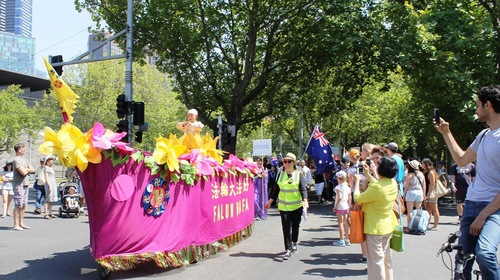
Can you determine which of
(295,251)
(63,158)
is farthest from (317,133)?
(63,158)

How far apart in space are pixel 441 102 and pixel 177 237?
18.0 metres

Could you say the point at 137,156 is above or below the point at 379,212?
above

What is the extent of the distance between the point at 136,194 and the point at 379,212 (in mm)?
3130

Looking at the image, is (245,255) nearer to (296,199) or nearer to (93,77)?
(296,199)

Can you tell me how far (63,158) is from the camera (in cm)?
557

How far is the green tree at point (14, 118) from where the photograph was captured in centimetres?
4494


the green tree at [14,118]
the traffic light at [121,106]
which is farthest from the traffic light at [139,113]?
the green tree at [14,118]

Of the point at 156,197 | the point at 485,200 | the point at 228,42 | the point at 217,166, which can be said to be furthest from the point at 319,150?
the point at 485,200

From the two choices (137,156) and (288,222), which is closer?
(137,156)

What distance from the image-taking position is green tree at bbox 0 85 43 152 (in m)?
44.9

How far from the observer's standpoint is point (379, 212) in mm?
5430

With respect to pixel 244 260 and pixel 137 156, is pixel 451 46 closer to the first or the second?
pixel 244 260

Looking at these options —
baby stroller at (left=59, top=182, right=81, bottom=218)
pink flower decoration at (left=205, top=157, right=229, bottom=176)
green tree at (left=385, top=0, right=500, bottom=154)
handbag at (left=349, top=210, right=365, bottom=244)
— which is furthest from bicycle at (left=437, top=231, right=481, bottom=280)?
green tree at (left=385, top=0, right=500, bottom=154)

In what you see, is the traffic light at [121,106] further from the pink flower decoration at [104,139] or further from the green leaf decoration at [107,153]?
the green leaf decoration at [107,153]
